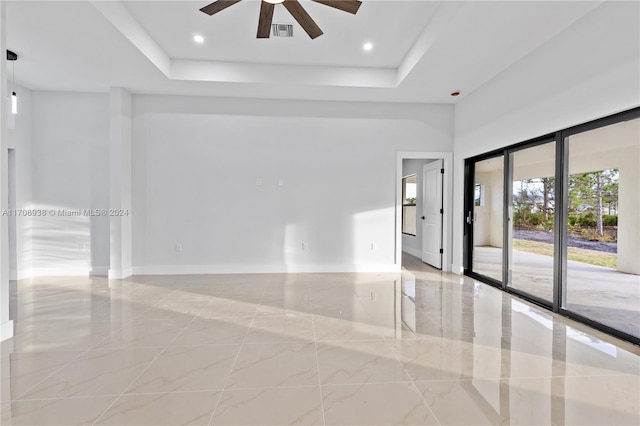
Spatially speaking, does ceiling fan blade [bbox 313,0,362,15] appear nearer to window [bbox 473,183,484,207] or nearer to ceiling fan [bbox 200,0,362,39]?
ceiling fan [bbox 200,0,362,39]

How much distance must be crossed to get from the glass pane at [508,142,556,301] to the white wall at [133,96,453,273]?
174 centimetres

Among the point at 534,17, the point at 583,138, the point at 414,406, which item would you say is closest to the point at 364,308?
the point at 414,406

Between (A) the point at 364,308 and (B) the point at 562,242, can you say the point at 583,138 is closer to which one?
(B) the point at 562,242

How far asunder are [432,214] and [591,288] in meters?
2.73

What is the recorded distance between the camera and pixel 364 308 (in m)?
3.59

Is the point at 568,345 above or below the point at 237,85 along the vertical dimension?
below

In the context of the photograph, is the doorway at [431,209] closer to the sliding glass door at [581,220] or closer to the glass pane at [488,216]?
the glass pane at [488,216]

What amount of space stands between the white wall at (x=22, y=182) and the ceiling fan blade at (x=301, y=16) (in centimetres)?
490

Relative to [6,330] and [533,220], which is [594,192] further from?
[6,330]

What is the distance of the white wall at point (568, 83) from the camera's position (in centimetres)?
268

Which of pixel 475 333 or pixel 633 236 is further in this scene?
pixel 633 236

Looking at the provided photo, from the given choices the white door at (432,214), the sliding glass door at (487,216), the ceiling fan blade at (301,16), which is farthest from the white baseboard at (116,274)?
the sliding glass door at (487,216)

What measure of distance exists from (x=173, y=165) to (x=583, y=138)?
568 centimetres

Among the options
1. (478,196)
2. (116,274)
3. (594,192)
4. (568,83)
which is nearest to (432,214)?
(478,196)
